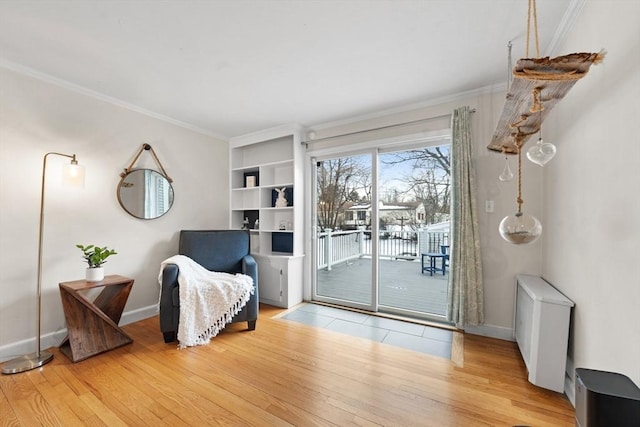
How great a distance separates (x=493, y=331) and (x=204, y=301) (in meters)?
2.77

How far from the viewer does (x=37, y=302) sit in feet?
7.40

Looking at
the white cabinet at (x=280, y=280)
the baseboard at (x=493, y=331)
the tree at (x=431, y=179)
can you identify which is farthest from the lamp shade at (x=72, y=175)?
the baseboard at (x=493, y=331)

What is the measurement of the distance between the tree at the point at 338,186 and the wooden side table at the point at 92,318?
232 cm

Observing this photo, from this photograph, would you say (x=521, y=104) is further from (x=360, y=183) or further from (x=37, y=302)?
(x=37, y=302)

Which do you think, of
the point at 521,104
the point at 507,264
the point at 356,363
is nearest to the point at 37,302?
the point at 356,363

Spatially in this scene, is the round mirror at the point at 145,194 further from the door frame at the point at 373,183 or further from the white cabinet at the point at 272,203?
the door frame at the point at 373,183

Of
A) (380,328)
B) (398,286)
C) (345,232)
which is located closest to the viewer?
(380,328)

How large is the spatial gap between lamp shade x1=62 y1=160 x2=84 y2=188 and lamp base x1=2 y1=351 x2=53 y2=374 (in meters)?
1.40

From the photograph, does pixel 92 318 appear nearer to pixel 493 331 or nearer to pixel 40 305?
pixel 40 305

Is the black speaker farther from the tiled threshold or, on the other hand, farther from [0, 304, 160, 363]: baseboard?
[0, 304, 160, 363]: baseboard

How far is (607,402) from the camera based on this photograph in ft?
2.65

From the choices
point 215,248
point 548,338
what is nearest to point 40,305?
point 215,248

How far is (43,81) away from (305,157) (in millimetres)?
2634

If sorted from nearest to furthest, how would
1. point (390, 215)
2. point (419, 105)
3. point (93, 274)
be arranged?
1. point (93, 274)
2. point (419, 105)
3. point (390, 215)
